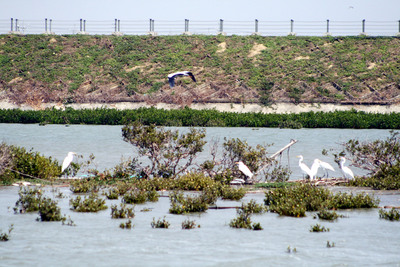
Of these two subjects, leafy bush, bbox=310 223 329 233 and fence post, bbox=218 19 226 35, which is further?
fence post, bbox=218 19 226 35

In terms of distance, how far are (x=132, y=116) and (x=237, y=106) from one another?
11.6 meters

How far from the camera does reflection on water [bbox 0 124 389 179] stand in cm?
2833

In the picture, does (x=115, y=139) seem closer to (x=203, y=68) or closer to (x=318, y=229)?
(x=318, y=229)

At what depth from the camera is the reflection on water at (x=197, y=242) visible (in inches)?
361

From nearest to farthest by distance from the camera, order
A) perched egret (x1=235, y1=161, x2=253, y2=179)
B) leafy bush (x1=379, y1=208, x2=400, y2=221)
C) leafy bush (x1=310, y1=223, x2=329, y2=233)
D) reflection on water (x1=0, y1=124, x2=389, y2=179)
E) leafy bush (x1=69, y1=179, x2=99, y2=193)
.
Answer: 1. leafy bush (x1=310, y1=223, x2=329, y2=233)
2. leafy bush (x1=379, y1=208, x2=400, y2=221)
3. leafy bush (x1=69, y1=179, x2=99, y2=193)
4. perched egret (x1=235, y1=161, x2=253, y2=179)
5. reflection on water (x1=0, y1=124, x2=389, y2=179)

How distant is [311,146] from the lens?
33562 millimetres

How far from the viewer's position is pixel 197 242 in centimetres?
1033

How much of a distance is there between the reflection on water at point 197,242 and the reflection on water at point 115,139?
1008 centimetres

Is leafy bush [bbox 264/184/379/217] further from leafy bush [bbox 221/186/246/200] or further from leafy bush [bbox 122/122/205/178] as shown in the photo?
leafy bush [bbox 122/122/205/178]

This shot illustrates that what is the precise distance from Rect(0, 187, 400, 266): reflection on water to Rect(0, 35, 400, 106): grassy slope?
43446 mm

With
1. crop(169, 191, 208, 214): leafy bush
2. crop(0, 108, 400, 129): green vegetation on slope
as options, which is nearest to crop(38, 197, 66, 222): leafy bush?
crop(169, 191, 208, 214): leafy bush

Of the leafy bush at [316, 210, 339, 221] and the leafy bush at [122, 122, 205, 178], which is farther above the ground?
the leafy bush at [122, 122, 205, 178]

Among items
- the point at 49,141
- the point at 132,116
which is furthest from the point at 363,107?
the point at 49,141

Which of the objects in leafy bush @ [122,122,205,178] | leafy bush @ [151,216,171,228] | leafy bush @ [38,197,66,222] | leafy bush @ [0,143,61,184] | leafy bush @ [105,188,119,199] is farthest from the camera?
leafy bush @ [122,122,205,178]
